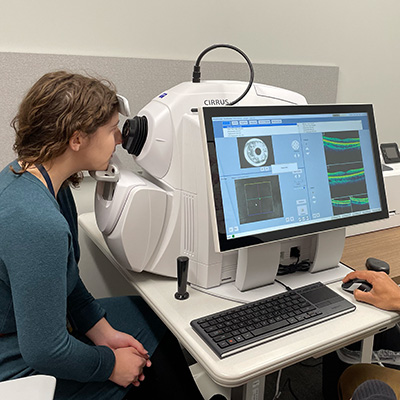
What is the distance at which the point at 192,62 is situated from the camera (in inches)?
68.8

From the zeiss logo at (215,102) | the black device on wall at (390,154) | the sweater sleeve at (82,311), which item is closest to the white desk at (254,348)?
the sweater sleeve at (82,311)

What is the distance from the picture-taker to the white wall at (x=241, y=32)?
148 centimetres

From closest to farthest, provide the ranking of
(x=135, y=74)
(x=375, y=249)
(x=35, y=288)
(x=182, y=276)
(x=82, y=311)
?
(x=35, y=288)
(x=182, y=276)
(x=82, y=311)
(x=375, y=249)
(x=135, y=74)

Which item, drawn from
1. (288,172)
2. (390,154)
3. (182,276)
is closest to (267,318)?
(182,276)

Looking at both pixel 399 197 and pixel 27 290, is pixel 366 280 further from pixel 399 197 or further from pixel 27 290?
pixel 27 290

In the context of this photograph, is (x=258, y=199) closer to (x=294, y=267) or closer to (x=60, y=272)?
(x=294, y=267)

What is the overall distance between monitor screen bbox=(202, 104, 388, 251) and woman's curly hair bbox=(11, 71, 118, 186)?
0.26 metres

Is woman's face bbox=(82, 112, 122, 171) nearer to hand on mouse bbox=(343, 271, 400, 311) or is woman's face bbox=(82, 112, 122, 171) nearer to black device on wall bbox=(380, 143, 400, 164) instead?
hand on mouse bbox=(343, 271, 400, 311)

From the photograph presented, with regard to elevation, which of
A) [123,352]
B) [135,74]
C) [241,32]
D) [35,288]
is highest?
[241,32]

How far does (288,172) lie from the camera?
106cm

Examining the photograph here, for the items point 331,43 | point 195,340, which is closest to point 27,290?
point 195,340

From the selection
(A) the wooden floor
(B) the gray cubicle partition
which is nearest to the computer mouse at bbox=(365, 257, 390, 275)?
(A) the wooden floor

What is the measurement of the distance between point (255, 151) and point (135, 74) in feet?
2.69

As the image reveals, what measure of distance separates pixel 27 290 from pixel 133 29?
1133mm
